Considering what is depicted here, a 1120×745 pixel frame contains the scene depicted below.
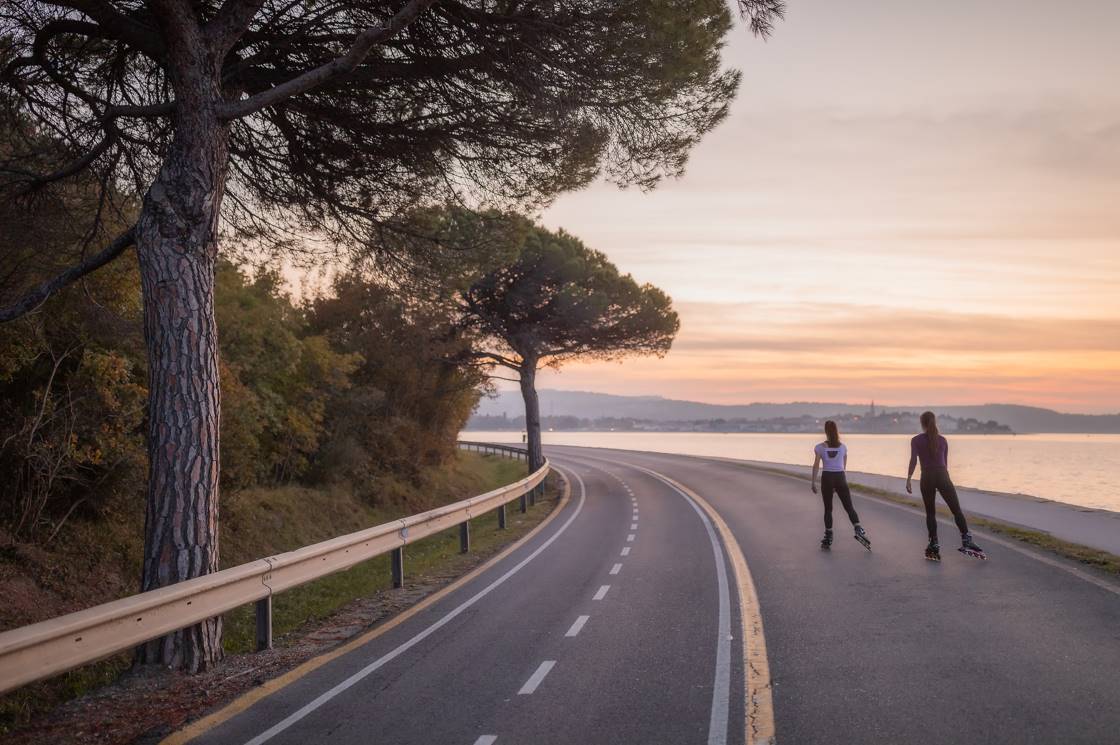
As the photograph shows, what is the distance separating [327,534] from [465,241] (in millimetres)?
10625

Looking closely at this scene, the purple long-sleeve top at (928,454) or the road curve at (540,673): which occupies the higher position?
the purple long-sleeve top at (928,454)

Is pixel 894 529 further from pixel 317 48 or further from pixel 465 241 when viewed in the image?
pixel 317 48

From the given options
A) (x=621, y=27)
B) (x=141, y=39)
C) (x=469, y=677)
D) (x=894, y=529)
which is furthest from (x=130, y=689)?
(x=894, y=529)

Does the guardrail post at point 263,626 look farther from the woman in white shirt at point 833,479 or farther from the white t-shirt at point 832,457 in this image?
the white t-shirt at point 832,457

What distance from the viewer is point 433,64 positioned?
10.2m

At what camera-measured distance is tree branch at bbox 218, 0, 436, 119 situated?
8273mm

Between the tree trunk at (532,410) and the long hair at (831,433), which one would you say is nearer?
the long hair at (831,433)

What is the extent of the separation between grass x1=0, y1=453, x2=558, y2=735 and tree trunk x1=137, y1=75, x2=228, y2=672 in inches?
57.8

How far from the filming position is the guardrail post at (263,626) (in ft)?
27.3

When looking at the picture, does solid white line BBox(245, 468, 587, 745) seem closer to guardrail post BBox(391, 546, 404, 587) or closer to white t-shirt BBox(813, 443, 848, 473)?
guardrail post BBox(391, 546, 404, 587)

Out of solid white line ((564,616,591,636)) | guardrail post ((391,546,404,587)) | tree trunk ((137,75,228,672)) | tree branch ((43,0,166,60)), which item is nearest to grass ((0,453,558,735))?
guardrail post ((391,546,404,587))

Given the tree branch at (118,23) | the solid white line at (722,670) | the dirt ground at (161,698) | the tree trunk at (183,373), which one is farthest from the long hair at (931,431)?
the tree branch at (118,23)

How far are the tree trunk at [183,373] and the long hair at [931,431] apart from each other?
895cm

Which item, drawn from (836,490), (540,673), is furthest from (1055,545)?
(540,673)
